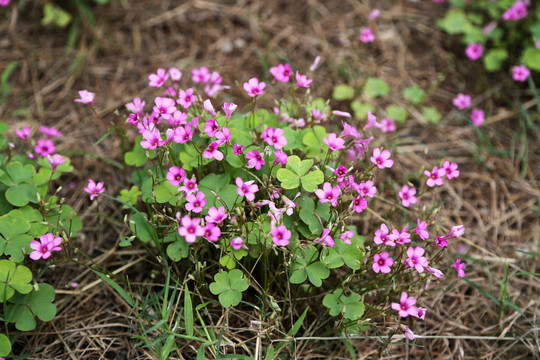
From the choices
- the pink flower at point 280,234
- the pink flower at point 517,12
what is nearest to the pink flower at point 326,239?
the pink flower at point 280,234

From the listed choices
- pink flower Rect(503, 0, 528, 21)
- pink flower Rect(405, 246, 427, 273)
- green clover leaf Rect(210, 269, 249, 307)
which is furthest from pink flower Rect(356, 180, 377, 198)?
pink flower Rect(503, 0, 528, 21)

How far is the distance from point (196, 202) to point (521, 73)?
358 cm

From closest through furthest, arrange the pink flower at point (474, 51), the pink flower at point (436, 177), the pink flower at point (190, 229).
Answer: the pink flower at point (190, 229), the pink flower at point (436, 177), the pink flower at point (474, 51)

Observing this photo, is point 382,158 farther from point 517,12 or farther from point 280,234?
point 517,12

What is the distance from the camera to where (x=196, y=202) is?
2.44 m

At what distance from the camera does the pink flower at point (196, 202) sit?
7.84ft

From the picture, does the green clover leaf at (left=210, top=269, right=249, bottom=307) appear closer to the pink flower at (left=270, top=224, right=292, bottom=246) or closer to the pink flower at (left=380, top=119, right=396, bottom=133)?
the pink flower at (left=270, top=224, right=292, bottom=246)

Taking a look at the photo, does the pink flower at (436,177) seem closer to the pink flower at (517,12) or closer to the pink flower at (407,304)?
the pink flower at (407,304)

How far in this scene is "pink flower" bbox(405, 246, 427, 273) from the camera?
2459 mm

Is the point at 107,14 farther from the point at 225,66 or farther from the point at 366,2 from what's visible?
the point at 366,2

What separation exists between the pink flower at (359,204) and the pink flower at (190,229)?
893 mm

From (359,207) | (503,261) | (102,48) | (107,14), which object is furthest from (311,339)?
(107,14)

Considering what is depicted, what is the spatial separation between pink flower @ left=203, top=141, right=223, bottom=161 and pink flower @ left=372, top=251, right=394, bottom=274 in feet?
3.44

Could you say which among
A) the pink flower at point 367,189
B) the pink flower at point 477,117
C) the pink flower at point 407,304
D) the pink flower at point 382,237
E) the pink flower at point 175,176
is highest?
the pink flower at point 175,176
